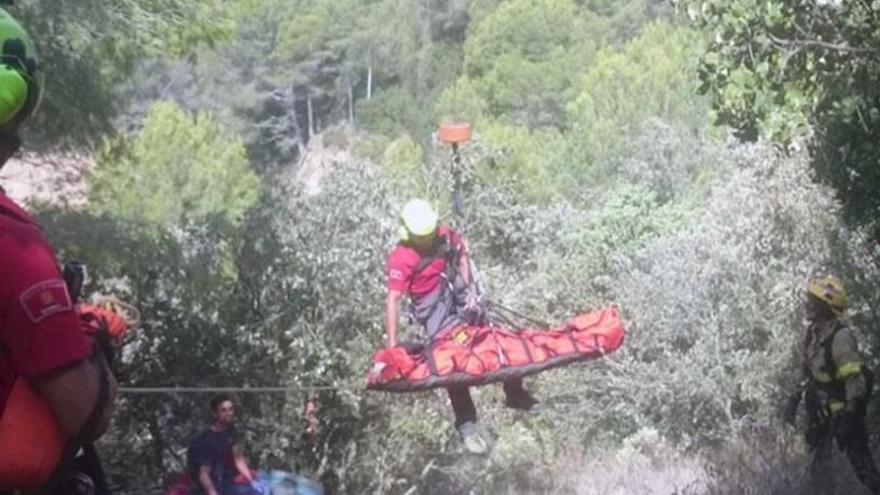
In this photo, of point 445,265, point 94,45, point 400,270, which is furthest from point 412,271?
point 94,45

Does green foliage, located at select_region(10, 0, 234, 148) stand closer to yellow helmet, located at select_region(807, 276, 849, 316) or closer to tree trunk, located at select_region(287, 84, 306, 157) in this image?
yellow helmet, located at select_region(807, 276, 849, 316)

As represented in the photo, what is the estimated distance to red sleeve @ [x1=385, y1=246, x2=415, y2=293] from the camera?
9.20 m

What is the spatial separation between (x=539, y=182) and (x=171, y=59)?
25.1 m

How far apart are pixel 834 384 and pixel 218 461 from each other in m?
4.50

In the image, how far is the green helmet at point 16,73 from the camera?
2294 millimetres

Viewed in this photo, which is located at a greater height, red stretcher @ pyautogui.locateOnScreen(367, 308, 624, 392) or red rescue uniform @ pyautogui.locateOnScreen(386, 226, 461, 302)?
red rescue uniform @ pyautogui.locateOnScreen(386, 226, 461, 302)

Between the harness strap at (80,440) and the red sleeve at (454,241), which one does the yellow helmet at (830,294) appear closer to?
the red sleeve at (454,241)

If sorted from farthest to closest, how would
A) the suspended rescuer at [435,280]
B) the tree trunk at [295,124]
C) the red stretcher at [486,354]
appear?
the tree trunk at [295,124] → the suspended rescuer at [435,280] → the red stretcher at [486,354]

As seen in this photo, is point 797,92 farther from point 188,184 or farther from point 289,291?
point 188,184

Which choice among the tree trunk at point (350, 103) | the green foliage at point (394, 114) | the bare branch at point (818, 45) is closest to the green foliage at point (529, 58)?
the green foliage at point (394, 114)

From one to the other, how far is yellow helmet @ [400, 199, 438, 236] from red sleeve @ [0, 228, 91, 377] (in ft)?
21.6

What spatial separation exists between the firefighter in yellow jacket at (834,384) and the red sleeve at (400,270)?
2.34 meters

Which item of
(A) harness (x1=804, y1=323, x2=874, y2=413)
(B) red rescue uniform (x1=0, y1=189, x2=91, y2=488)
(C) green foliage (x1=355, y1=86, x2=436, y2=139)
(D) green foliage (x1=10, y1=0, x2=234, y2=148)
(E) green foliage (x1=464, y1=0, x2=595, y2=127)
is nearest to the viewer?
(B) red rescue uniform (x1=0, y1=189, x2=91, y2=488)

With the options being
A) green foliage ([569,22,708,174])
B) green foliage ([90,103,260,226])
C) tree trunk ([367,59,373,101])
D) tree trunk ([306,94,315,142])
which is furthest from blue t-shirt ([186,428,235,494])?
tree trunk ([367,59,373,101])
